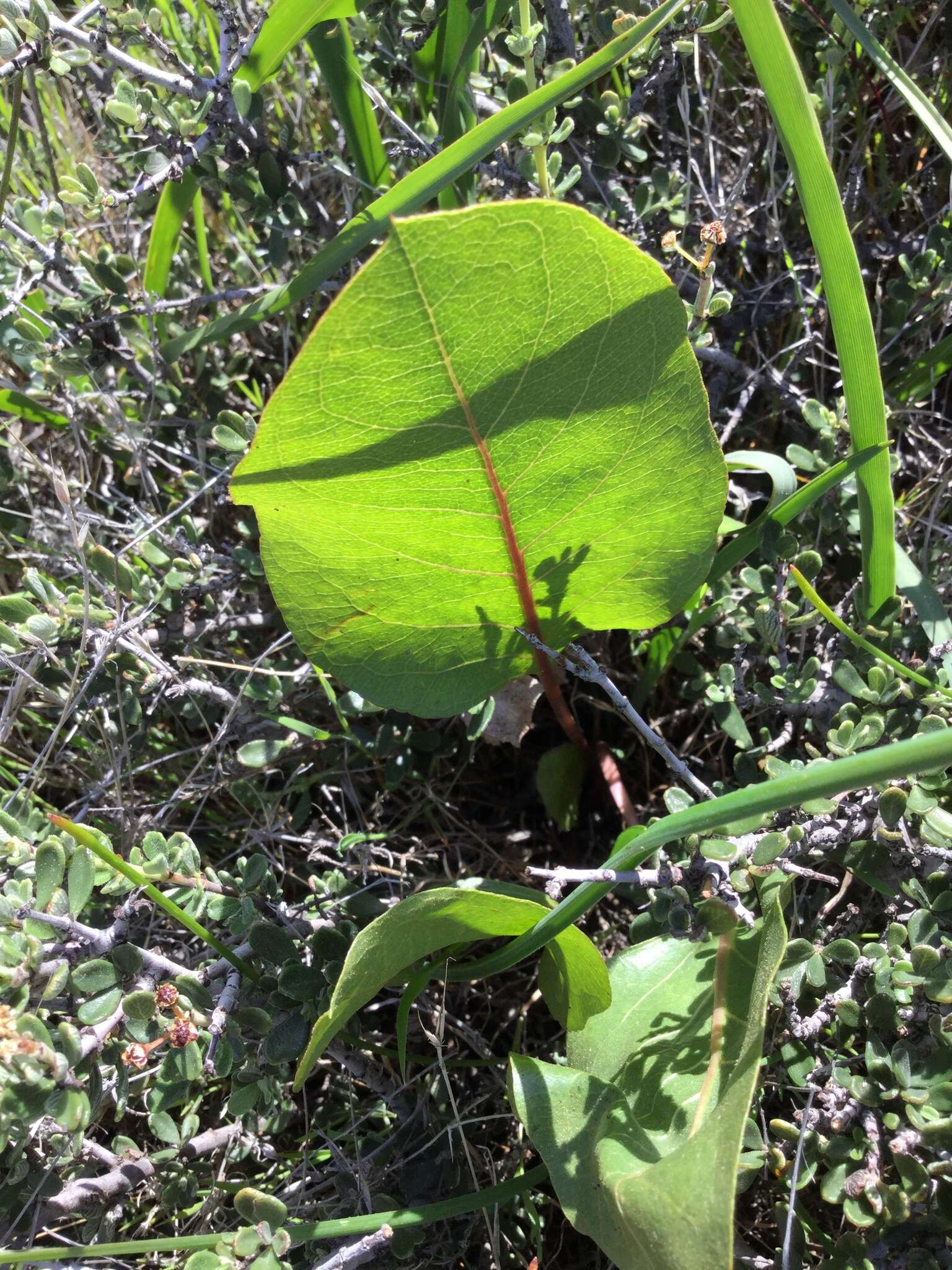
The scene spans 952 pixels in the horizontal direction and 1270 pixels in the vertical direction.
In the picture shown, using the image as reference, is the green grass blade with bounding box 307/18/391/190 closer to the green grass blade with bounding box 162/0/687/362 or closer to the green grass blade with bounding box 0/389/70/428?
the green grass blade with bounding box 162/0/687/362

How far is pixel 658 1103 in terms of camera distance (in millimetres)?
1044

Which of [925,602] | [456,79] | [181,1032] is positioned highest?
[456,79]

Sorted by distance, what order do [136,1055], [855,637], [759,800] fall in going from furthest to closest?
[855,637] < [136,1055] < [759,800]

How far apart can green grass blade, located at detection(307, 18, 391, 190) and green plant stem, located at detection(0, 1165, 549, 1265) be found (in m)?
1.40

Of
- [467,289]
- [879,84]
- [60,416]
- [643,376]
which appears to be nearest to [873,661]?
[643,376]

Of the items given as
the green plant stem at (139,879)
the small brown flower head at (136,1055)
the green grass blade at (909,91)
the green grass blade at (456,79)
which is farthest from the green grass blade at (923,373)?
the small brown flower head at (136,1055)

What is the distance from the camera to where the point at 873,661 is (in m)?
1.33

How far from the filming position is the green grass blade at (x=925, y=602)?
135cm

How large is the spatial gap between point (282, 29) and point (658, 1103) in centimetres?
139

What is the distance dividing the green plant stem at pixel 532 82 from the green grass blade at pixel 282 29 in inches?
9.7

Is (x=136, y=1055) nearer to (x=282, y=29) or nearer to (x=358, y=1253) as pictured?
(x=358, y=1253)

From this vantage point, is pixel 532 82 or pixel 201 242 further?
pixel 201 242

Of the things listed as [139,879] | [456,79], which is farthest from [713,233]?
[139,879]

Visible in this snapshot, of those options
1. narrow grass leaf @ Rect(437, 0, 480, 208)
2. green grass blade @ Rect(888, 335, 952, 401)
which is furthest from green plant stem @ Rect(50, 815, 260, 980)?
green grass blade @ Rect(888, 335, 952, 401)
